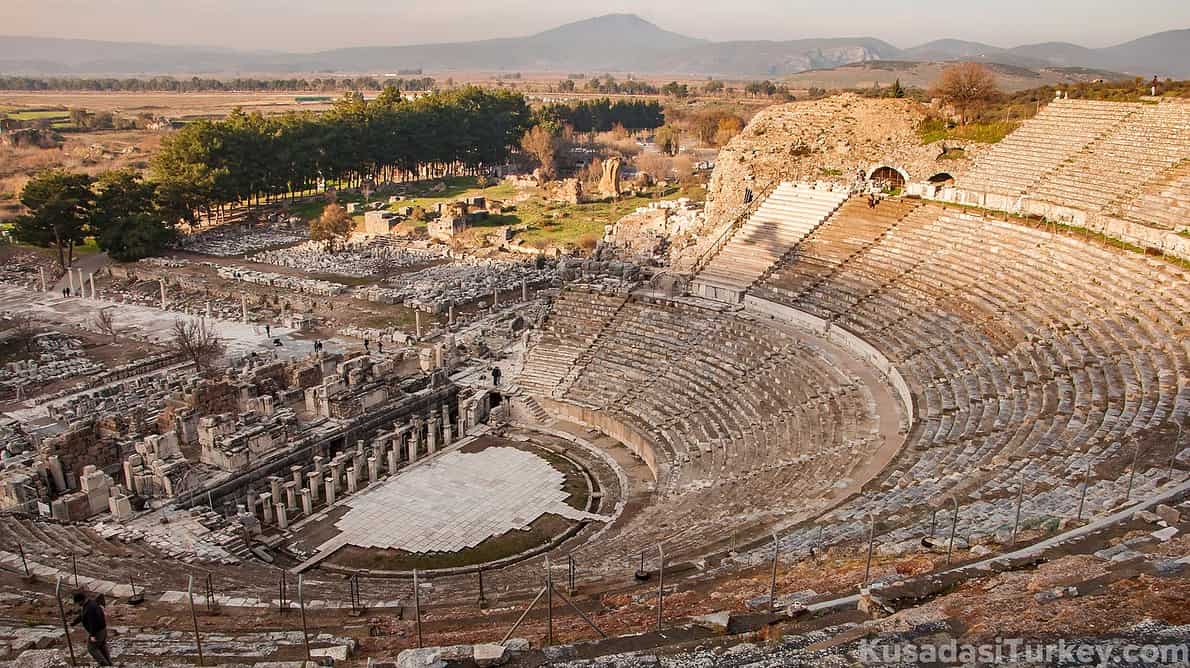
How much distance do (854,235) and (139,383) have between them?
84.3ft

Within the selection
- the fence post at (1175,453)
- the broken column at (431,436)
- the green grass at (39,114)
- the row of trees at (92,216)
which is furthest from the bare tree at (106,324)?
the green grass at (39,114)

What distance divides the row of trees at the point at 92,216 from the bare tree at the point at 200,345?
16.7 metres

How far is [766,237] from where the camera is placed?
32.5 m

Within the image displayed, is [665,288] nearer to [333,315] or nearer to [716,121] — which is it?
[333,315]

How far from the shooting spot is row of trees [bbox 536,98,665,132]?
342 ft

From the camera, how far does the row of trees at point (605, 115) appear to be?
342 feet

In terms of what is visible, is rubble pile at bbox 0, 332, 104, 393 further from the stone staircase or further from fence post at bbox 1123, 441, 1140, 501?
fence post at bbox 1123, 441, 1140, 501

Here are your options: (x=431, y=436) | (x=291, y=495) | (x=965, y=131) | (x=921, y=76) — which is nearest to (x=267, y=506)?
(x=291, y=495)

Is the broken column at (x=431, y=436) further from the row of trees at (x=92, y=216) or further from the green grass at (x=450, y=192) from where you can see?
the green grass at (x=450, y=192)

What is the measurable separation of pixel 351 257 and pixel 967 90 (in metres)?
35.1

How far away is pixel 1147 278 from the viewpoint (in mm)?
20953

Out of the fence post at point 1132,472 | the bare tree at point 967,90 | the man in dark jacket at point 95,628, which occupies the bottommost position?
the man in dark jacket at point 95,628

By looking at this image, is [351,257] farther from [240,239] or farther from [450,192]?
[450,192]

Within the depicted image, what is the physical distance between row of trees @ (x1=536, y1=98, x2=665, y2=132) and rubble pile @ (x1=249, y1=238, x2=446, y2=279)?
48.3 m
